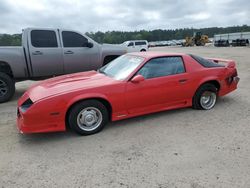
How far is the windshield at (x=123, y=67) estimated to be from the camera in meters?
4.56

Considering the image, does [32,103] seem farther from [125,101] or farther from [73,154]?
[125,101]

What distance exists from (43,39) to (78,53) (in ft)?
3.54

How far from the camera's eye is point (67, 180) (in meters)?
2.93

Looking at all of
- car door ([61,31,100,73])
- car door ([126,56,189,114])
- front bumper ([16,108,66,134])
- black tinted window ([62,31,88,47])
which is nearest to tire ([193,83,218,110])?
car door ([126,56,189,114])

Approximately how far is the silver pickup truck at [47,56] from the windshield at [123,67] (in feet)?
8.08

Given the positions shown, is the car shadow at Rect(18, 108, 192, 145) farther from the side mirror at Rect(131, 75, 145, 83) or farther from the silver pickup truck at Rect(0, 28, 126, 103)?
the silver pickup truck at Rect(0, 28, 126, 103)

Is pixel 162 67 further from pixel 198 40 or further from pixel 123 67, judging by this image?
pixel 198 40

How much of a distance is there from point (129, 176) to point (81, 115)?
1.52 meters

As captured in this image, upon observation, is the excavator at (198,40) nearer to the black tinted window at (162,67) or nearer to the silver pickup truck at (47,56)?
the silver pickup truck at (47,56)

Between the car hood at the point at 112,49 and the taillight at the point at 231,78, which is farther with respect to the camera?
the car hood at the point at 112,49

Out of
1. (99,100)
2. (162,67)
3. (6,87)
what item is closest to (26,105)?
A: (99,100)

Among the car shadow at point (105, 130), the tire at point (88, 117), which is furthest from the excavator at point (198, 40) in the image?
the tire at point (88, 117)

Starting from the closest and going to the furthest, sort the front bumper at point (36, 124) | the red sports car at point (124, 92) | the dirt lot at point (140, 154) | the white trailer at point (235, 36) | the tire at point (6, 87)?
the dirt lot at point (140, 154) → the front bumper at point (36, 124) → the red sports car at point (124, 92) → the tire at point (6, 87) → the white trailer at point (235, 36)

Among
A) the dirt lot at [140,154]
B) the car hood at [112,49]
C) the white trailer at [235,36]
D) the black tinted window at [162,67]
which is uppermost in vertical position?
the white trailer at [235,36]
